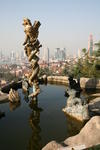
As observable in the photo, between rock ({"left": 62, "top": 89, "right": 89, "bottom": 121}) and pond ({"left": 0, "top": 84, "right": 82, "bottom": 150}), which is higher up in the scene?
rock ({"left": 62, "top": 89, "right": 89, "bottom": 121})

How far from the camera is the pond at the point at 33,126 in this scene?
9203mm

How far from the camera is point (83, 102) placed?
12.9 m

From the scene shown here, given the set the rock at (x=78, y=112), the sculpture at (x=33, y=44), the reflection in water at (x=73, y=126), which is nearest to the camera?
the reflection in water at (x=73, y=126)

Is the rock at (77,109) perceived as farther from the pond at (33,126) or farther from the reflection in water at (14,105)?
the reflection in water at (14,105)

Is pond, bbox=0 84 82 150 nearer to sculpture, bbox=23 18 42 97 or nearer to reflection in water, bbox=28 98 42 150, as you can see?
reflection in water, bbox=28 98 42 150

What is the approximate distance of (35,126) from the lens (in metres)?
11.1

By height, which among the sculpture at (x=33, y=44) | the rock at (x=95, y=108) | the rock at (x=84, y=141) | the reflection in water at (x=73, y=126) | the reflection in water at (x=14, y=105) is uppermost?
the sculpture at (x=33, y=44)

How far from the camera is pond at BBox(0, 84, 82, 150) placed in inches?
362

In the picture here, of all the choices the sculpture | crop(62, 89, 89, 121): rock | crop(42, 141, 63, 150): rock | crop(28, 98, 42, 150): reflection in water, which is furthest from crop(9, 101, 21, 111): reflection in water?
crop(42, 141, 63, 150): rock

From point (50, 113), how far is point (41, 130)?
9.39ft

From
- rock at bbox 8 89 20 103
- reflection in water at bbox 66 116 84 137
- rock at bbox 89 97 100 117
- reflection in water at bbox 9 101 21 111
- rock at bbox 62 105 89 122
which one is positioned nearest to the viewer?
reflection in water at bbox 66 116 84 137

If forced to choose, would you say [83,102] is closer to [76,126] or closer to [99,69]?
[76,126]

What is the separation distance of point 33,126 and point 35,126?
106 mm

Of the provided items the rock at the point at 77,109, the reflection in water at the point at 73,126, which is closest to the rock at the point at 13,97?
the rock at the point at 77,109
